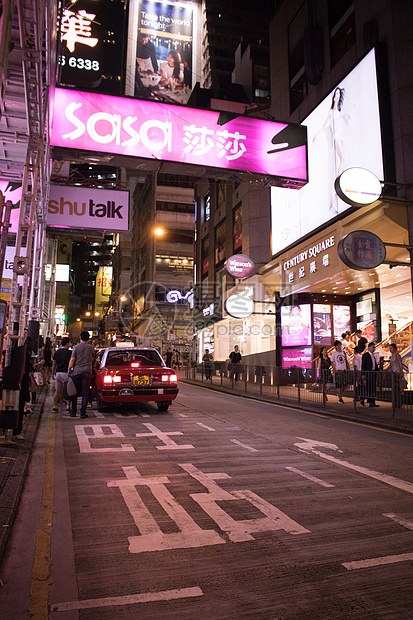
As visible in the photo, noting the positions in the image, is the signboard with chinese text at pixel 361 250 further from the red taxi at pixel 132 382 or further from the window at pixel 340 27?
the window at pixel 340 27

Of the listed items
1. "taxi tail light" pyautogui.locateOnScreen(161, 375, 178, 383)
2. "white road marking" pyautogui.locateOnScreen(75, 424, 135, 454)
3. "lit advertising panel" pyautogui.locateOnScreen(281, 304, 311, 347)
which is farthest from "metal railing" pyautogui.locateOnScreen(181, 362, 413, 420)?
"white road marking" pyautogui.locateOnScreen(75, 424, 135, 454)

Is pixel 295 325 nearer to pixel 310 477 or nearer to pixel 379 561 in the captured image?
pixel 310 477

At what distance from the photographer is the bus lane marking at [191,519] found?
12.1 feet

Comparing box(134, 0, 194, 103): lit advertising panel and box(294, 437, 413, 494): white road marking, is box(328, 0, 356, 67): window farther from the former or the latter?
box(294, 437, 413, 494): white road marking

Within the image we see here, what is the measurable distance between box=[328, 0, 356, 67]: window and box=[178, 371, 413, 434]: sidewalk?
14.1 metres

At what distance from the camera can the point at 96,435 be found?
8.32 meters

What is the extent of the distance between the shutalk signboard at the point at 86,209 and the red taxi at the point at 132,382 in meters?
7.05

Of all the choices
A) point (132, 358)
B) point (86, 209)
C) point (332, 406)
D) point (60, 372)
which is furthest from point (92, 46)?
point (332, 406)

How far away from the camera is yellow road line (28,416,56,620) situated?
2688 mm

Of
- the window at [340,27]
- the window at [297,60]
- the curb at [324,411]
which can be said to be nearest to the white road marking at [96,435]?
the curb at [324,411]

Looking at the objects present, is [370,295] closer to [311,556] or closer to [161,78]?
[161,78]

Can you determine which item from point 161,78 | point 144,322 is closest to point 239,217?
point 161,78

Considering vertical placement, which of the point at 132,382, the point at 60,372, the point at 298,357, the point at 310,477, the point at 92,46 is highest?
the point at 92,46

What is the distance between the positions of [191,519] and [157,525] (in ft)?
1.09
